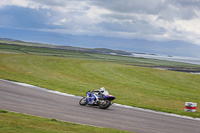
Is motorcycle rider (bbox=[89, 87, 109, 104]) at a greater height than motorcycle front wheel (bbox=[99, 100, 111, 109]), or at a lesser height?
greater

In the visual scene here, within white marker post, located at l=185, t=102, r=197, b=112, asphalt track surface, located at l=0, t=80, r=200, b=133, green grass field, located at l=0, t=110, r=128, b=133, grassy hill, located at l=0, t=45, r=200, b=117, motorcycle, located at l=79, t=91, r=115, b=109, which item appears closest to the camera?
green grass field, located at l=0, t=110, r=128, b=133

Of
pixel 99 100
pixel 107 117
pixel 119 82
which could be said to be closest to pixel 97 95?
pixel 99 100

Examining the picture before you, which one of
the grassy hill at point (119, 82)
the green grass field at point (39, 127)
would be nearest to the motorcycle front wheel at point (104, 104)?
the grassy hill at point (119, 82)

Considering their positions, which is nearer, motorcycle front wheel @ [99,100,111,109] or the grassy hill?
motorcycle front wheel @ [99,100,111,109]

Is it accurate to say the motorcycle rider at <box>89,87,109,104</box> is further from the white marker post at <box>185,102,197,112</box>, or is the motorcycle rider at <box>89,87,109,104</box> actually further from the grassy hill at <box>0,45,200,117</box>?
the white marker post at <box>185,102,197,112</box>

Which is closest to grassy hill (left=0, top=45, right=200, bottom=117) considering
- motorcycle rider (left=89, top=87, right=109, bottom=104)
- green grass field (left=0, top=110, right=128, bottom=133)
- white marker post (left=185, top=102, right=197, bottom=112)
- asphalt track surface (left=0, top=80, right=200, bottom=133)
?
white marker post (left=185, top=102, right=197, bottom=112)

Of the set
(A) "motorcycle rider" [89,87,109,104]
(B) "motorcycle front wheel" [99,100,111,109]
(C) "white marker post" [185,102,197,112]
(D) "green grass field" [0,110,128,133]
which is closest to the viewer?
(D) "green grass field" [0,110,128,133]

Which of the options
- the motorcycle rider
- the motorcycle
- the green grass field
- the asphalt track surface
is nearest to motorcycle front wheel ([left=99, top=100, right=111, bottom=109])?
the motorcycle

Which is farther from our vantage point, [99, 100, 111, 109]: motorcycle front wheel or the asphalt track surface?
[99, 100, 111, 109]: motorcycle front wheel

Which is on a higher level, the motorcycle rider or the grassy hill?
the motorcycle rider

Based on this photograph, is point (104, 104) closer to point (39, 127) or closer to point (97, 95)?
point (97, 95)

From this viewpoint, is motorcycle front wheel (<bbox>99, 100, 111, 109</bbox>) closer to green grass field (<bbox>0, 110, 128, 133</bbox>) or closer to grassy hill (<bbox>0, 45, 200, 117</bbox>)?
grassy hill (<bbox>0, 45, 200, 117</bbox>)

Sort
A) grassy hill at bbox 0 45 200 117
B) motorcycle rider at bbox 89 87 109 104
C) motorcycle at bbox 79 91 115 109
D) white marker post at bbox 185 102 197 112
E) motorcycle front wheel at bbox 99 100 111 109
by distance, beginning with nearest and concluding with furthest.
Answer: motorcycle front wheel at bbox 99 100 111 109 < motorcycle at bbox 79 91 115 109 < motorcycle rider at bbox 89 87 109 104 < white marker post at bbox 185 102 197 112 < grassy hill at bbox 0 45 200 117

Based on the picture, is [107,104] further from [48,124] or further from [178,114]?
[48,124]
